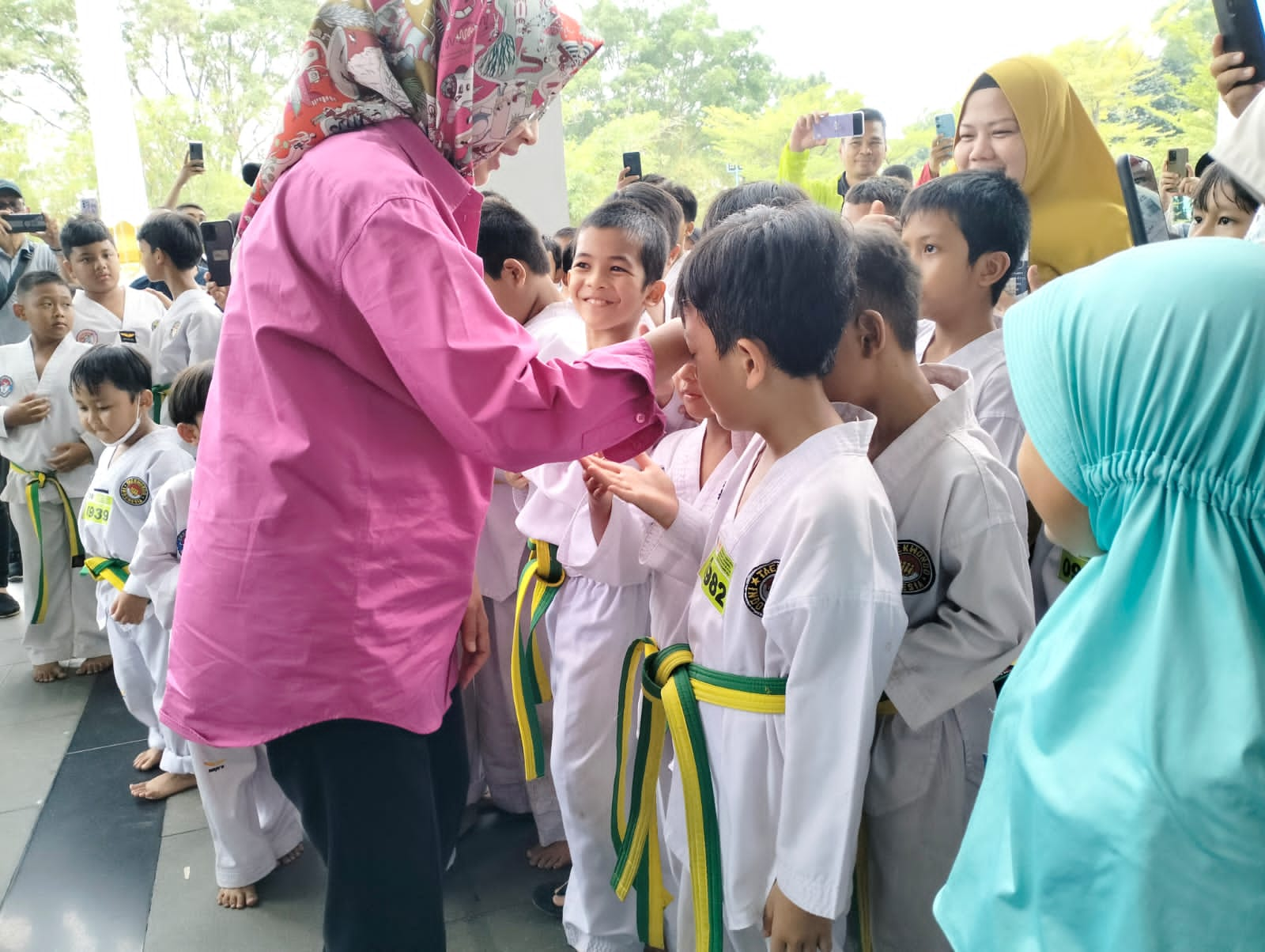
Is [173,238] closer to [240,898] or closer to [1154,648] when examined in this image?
[240,898]

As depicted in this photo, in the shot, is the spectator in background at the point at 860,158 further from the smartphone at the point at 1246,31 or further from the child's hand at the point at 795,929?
the child's hand at the point at 795,929

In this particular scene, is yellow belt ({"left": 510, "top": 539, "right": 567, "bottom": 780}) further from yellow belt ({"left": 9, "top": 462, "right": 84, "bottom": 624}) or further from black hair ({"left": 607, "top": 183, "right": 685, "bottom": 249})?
yellow belt ({"left": 9, "top": 462, "right": 84, "bottom": 624})

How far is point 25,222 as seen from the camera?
4.18 m

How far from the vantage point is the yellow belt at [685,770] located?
1179 millimetres

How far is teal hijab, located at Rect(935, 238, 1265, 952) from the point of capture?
0.64 meters

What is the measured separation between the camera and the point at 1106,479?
29.0 inches

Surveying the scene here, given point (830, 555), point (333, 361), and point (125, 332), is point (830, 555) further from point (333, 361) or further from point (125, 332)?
point (125, 332)

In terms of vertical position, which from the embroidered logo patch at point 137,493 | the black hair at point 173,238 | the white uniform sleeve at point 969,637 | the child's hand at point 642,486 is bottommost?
the embroidered logo patch at point 137,493

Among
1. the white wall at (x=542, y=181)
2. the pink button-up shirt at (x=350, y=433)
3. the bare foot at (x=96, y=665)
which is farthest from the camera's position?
the white wall at (x=542, y=181)

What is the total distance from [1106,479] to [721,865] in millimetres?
741

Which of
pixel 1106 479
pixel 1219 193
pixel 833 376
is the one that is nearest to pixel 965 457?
pixel 833 376

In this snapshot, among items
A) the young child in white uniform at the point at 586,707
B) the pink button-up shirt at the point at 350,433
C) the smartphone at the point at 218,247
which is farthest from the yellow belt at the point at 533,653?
the smartphone at the point at 218,247

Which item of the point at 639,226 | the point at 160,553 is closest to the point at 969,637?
the point at 639,226

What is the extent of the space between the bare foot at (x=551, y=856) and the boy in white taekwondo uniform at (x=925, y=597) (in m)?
0.96
